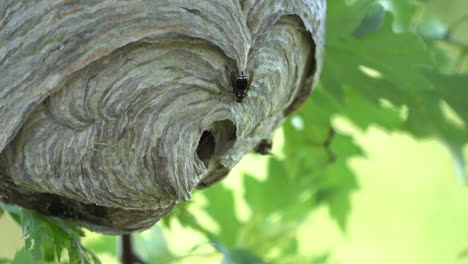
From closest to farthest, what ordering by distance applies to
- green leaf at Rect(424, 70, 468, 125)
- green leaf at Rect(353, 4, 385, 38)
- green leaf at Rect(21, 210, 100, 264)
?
green leaf at Rect(21, 210, 100, 264) < green leaf at Rect(353, 4, 385, 38) < green leaf at Rect(424, 70, 468, 125)

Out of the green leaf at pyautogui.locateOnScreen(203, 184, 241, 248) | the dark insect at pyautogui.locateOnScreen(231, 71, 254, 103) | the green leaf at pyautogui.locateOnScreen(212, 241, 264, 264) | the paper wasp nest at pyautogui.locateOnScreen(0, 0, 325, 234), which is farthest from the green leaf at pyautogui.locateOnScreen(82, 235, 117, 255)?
the dark insect at pyautogui.locateOnScreen(231, 71, 254, 103)

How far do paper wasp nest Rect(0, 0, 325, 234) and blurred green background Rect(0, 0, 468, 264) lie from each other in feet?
0.81

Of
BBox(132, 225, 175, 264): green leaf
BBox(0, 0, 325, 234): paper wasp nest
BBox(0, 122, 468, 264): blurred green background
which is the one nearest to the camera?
BBox(0, 0, 325, 234): paper wasp nest

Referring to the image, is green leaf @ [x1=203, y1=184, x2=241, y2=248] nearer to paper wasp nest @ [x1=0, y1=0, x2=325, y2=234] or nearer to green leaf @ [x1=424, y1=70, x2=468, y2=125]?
green leaf @ [x1=424, y1=70, x2=468, y2=125]

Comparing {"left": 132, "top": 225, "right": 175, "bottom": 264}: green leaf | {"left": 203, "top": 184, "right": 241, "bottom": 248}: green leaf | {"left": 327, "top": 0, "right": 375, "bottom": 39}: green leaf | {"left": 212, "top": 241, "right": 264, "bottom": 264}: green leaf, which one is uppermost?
{"left": 327, "top": 0, "right": 375, "bottom": 39}: green leaf

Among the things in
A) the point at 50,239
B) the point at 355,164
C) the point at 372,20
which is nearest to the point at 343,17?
the point at 372,20

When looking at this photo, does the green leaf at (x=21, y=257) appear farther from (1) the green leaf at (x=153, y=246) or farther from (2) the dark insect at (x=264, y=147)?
(1) the green leaf at (x=153, y=246)

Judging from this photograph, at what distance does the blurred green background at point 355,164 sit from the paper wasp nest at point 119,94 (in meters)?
0.25

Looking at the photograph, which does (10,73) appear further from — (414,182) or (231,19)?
(414,182)

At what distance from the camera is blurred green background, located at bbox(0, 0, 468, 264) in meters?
2.19

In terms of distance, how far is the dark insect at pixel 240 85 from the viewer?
1.58m

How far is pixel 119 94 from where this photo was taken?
1.55 meters

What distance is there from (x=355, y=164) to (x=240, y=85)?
11.1ft

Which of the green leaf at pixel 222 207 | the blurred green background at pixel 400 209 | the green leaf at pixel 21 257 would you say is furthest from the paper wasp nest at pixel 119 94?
the blurred green background at pixel 400 209
